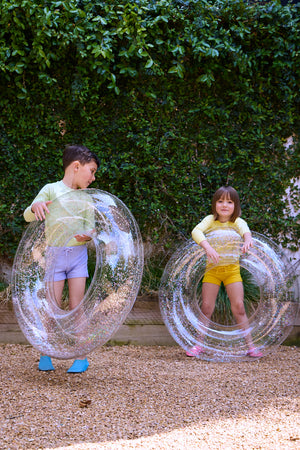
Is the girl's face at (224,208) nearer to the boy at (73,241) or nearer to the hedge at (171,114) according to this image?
the hedge at (171,114)

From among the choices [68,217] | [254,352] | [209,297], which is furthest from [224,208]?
[68,217]

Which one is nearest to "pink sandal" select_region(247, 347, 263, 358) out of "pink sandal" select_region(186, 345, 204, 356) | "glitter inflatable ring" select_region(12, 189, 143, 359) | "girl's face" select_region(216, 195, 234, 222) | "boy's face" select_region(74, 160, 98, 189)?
"pink sandal" select_region(186, 345, 204, 356)

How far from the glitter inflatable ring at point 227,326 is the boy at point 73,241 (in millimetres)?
854

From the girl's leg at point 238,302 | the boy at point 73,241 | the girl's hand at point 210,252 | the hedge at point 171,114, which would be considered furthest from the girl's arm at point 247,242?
the boy at point 73,241

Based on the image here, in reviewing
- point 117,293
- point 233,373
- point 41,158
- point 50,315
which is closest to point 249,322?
point 233,373

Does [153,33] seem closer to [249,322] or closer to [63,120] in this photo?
[63,120]

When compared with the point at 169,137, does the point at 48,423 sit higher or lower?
lower

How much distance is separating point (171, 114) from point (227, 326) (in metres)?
2.20

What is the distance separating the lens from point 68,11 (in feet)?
12.6

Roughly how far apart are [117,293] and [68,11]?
2662mm

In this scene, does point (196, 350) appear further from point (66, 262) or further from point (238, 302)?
point (66, 262)

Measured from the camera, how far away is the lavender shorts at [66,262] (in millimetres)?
2926

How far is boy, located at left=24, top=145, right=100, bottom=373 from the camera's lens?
295 cm

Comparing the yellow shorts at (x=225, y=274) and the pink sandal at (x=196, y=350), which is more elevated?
the yellow shorts at (x=225, y=274)
